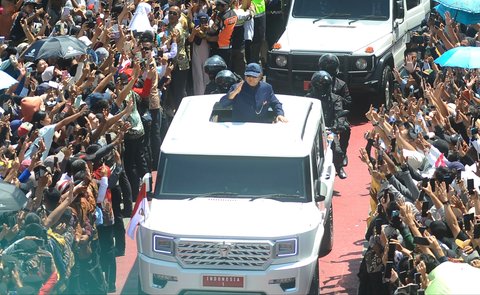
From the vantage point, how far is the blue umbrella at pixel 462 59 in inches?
651

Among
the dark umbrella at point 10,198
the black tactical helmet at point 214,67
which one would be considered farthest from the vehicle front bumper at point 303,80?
the dark umbrella at point 10,198

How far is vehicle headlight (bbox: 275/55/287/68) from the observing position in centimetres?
2081

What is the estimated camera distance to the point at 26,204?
11.0 m

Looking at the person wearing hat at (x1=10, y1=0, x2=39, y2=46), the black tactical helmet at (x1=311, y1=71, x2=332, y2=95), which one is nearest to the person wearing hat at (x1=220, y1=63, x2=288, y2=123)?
the black tactical helmet at (x1=311, y1=71, x2=332, y2=95)

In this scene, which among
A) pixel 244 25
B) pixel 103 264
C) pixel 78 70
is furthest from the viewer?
pixel 244 25

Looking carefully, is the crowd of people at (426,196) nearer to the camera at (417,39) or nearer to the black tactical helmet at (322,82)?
the black tactical helmet at (322,82)

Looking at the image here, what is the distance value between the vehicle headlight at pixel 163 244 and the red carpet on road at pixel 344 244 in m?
1.53

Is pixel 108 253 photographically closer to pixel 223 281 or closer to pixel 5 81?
pixel 223 281

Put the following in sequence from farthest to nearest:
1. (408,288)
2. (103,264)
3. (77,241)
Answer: (103,264), (77,241), (408,288)

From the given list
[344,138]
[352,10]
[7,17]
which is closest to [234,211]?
[344,138]

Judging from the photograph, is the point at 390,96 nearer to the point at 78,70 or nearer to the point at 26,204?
the point at 78,70

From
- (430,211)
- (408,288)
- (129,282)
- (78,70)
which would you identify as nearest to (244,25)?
(78,70)

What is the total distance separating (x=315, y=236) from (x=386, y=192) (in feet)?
→ 2.67

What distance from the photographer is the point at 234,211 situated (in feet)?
39.8
